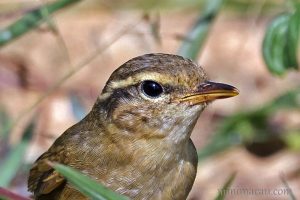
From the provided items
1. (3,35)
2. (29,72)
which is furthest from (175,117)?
(29,72)

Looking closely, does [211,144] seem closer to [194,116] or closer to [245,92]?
[245,92]

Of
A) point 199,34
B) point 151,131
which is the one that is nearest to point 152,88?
point 151,131

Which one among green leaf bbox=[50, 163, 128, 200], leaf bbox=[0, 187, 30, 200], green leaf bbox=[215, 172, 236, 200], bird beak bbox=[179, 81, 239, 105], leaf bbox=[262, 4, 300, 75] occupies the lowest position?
green leaf bbox=[215, 172, 236, 200]

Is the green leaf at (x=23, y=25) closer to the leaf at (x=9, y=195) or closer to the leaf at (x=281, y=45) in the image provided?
the leaf at (x=281, y=45)

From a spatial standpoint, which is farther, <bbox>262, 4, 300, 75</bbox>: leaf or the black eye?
<bbox>262, 4, 300, 75</bbox>: leaf

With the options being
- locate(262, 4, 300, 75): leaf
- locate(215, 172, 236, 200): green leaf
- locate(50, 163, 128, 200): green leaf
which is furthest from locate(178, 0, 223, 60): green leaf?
locate(50, 163, 128, 200): green leaf

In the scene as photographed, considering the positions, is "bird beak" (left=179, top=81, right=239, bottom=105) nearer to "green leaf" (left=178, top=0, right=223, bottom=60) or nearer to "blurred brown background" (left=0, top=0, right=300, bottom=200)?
"green leaf" (left=178, top=0, right=223, bottom=60)

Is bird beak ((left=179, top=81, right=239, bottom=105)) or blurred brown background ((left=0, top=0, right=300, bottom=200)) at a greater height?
bird beak ((left=179, top=81, right=239, bottom=105))
